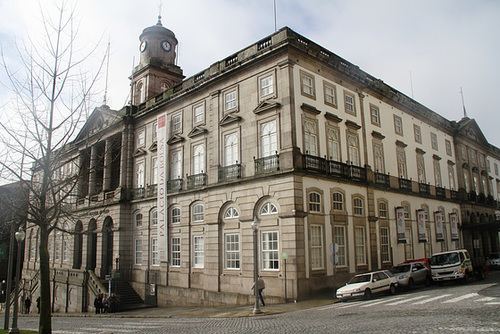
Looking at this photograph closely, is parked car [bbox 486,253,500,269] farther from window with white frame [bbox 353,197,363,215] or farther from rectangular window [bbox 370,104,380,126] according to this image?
window with white frame [bbox 353,197,363,215]

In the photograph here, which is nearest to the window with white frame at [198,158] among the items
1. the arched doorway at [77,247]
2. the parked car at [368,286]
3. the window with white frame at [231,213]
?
the window with white frame at [231,213]

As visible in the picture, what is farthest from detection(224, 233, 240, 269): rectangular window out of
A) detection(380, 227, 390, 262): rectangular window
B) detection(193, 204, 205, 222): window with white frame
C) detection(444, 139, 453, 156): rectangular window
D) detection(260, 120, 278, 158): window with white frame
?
detection(444, 139, 453, 156): rectangular window

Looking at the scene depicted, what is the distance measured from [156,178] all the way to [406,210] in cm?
2078

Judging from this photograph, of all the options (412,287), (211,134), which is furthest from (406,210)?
(211,134)

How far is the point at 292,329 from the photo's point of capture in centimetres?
1272

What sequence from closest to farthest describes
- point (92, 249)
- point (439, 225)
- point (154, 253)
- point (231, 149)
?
1. point (231, 149)
2. point (154, 253)
3. point (439, 225)
4. point (92, 249)

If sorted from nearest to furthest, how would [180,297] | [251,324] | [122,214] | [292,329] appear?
[292,329] → [251,324] → [180,297] → [122,214]

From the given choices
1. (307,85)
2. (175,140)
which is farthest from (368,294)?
(175,140)

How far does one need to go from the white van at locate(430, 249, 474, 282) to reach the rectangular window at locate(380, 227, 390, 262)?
3.77m

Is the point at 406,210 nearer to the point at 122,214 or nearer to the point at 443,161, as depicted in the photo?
the point at 443,161

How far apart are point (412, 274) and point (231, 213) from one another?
1157cm

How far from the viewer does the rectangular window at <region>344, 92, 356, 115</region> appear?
29531 mm

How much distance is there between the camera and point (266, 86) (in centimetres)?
2622

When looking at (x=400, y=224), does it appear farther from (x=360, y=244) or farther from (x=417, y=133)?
(x=417, y=133)
